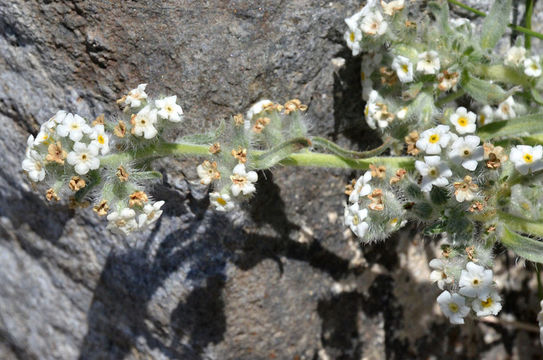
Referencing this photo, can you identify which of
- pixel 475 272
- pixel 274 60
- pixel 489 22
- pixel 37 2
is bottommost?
pixel 475 272

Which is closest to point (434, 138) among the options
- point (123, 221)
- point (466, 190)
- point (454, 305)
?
point (466, 190)

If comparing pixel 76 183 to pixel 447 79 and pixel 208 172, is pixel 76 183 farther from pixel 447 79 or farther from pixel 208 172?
pixel 447 79

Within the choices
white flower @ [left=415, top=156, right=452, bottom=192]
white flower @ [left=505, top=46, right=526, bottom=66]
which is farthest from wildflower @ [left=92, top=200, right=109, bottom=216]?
white flower @ [left=505, top=46, right=526, bottom=66]

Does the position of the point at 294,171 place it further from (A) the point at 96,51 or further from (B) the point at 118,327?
(B) the point at 118,327

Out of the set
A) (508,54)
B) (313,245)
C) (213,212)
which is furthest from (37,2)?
(508,54)

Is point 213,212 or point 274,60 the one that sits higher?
point 274,60

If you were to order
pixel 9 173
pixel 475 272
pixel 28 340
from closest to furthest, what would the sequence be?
pixel 475 272
pixel 9 173
pixel 28 340

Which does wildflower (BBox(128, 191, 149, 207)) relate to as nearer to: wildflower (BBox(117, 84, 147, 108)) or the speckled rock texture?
wildflower (BBox(117, 84, 147, 108))
